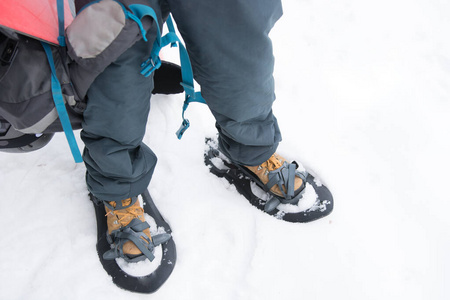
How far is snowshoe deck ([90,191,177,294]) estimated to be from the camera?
1.08m

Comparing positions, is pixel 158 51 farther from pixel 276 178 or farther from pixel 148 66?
pixel 276 178

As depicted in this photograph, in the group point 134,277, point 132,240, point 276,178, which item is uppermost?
point 276,178

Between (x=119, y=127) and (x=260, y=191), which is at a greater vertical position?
(x=119, y=127)

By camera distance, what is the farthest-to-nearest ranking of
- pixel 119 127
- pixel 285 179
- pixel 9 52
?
1. pixel 285 179
2. pixel 119 127
3. pixel 9 52

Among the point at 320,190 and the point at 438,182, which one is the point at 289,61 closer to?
the point at 320,190

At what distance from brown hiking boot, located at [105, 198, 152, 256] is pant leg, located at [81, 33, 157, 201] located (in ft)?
0.26

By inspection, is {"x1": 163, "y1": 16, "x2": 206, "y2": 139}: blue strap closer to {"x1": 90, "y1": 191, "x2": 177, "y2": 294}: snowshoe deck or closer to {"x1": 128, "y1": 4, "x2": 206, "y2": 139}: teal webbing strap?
{"x1": 128, "y1": 4, "x2": 206, "y2": 139}: teal webbing strap

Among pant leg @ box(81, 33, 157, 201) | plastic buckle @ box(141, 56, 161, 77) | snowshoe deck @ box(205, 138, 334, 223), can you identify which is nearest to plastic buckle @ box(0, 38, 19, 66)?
pant leg @ box(81, 33, 157, 201)

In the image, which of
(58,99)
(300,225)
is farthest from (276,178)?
(58,99)

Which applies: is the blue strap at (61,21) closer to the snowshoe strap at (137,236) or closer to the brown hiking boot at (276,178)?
the snowshoe strap at (137,236)

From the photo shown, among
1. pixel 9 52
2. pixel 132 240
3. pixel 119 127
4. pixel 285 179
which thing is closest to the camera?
pixel 9 52

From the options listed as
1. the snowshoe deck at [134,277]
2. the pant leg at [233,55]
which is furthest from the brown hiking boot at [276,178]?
the snowshoe deck at [134,277]

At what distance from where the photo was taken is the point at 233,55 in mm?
796

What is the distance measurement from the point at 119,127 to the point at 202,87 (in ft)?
0.79
